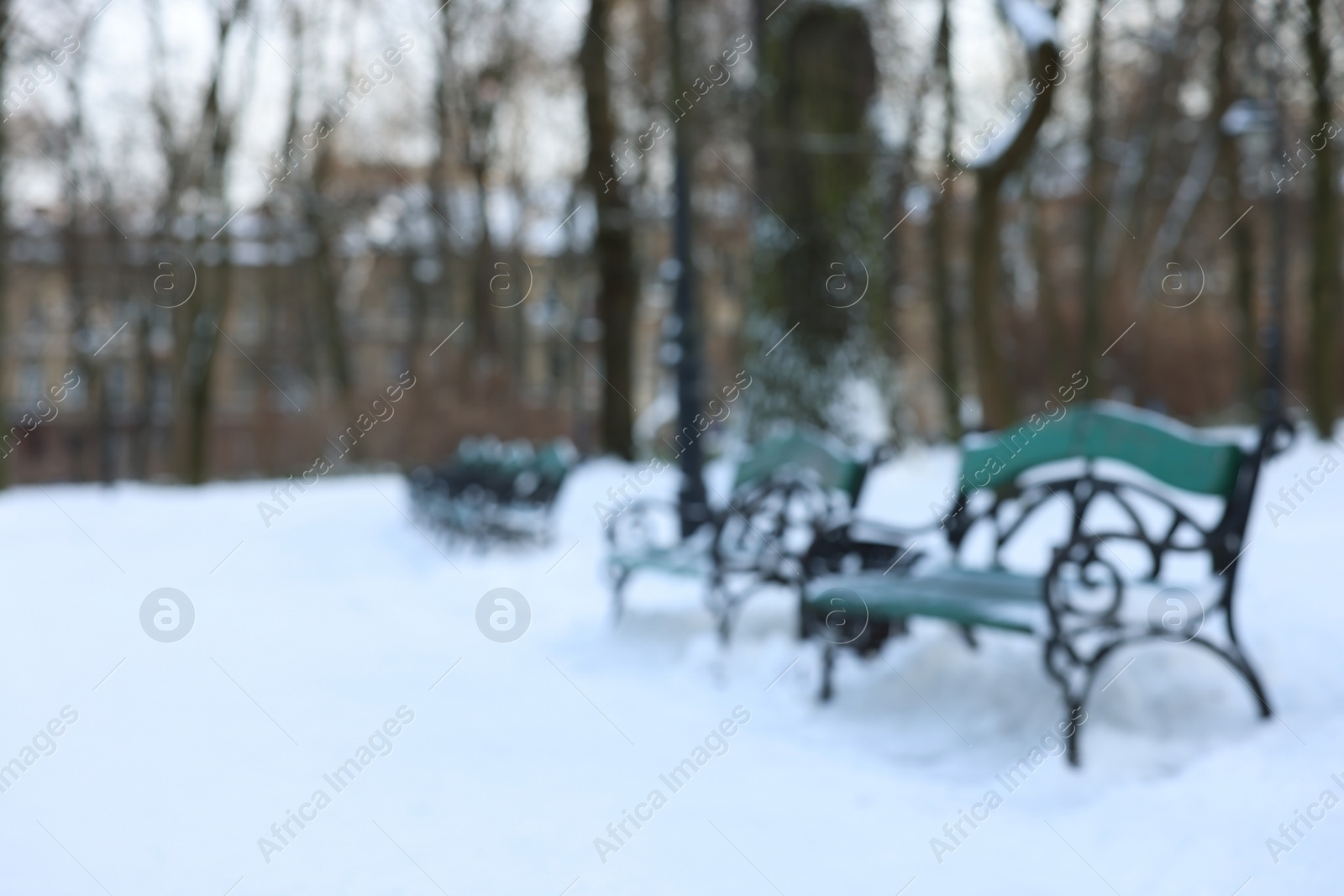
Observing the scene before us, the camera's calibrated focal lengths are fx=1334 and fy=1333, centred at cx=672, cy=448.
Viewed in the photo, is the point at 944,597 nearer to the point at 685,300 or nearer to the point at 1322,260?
the point at 685,300

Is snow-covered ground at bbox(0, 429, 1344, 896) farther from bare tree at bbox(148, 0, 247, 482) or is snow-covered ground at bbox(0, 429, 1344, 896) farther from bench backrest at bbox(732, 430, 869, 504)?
bare tree at bbox(148, 0, 247, 482)

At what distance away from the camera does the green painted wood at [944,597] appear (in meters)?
4.25

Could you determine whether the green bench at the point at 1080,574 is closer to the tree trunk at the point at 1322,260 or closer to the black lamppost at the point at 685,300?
the black lamppost at the point at 685,300

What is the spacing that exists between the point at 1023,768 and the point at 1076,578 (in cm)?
73

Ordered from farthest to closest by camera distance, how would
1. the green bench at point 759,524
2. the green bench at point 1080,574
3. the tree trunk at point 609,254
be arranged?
1. the tree trunk at point 609,254
2. the green bench at point 759,524
3. the green bench at point 1080,574

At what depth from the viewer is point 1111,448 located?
185 inches

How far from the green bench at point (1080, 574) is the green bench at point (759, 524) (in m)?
0.55

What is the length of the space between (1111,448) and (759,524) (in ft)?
7.93

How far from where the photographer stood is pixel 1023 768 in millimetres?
4027

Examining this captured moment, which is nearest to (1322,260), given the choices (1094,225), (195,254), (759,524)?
(1094,225)

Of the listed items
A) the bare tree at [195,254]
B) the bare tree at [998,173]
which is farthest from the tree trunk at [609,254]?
the bare tree at [998,173]

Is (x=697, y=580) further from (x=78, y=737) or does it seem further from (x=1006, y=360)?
(x=1006, y=360)

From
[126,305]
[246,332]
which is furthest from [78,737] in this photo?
[246,332]

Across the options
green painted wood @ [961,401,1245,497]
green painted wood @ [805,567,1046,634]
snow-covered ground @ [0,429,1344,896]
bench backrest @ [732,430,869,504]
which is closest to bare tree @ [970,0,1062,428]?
bench backrest @ [732,430,869,504]
